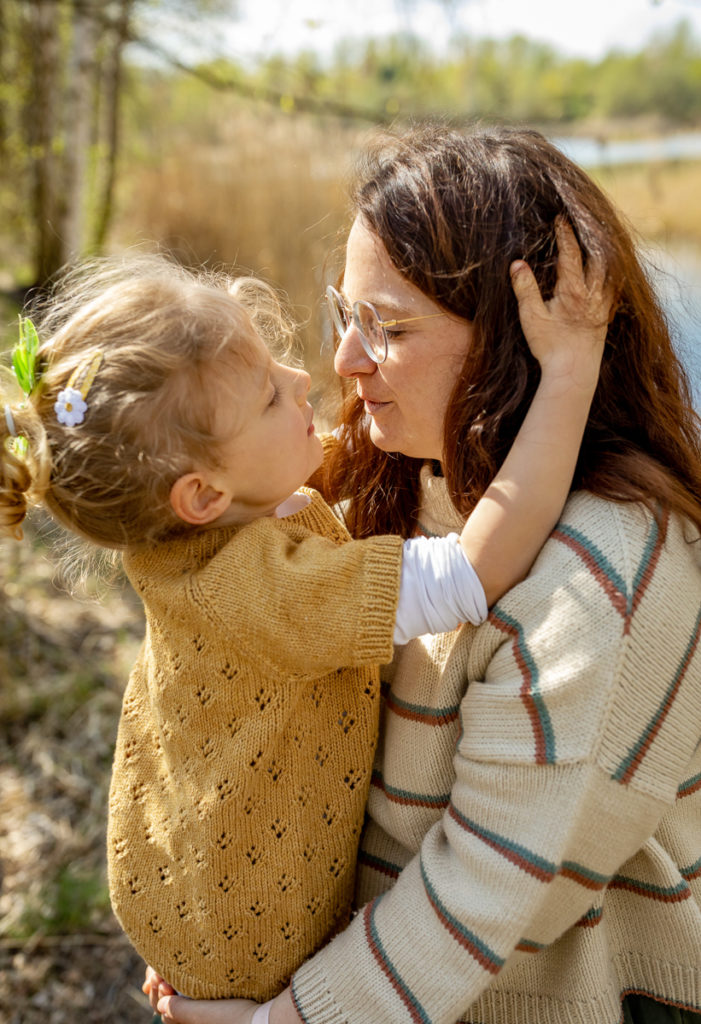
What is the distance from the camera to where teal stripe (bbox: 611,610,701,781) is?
4.22 ft

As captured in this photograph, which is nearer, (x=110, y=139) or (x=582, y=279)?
(x=582, y=279)

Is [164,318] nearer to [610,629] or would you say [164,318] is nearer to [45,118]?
[610,629]

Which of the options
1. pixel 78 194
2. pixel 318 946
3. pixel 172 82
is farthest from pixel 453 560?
pixel 172 82

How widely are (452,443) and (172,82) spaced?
1221 cm

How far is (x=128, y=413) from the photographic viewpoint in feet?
4.73

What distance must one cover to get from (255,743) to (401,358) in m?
0.70

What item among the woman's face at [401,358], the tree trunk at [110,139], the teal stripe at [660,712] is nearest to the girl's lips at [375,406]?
the woman's face at [401,358]

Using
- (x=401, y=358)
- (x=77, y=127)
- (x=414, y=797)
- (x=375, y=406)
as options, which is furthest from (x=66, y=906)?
(x=77, y=127)

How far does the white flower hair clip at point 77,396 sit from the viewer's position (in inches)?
56.5

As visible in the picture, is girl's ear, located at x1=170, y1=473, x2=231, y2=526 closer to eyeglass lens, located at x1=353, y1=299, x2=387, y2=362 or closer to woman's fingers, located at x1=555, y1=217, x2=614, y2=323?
eyeglass lens, located at x1=353, y1=299, x2=387, y2=362

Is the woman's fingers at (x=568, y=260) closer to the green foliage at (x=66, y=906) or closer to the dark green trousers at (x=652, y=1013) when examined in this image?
the dark green trousers at (x=652, y=1013)

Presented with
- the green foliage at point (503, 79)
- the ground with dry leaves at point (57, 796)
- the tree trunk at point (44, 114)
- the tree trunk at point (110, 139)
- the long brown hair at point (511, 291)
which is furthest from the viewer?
the tree trunk at point (110, 139)

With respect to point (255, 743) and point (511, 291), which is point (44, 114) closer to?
point (511, 291)

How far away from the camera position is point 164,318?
1.48 metres
